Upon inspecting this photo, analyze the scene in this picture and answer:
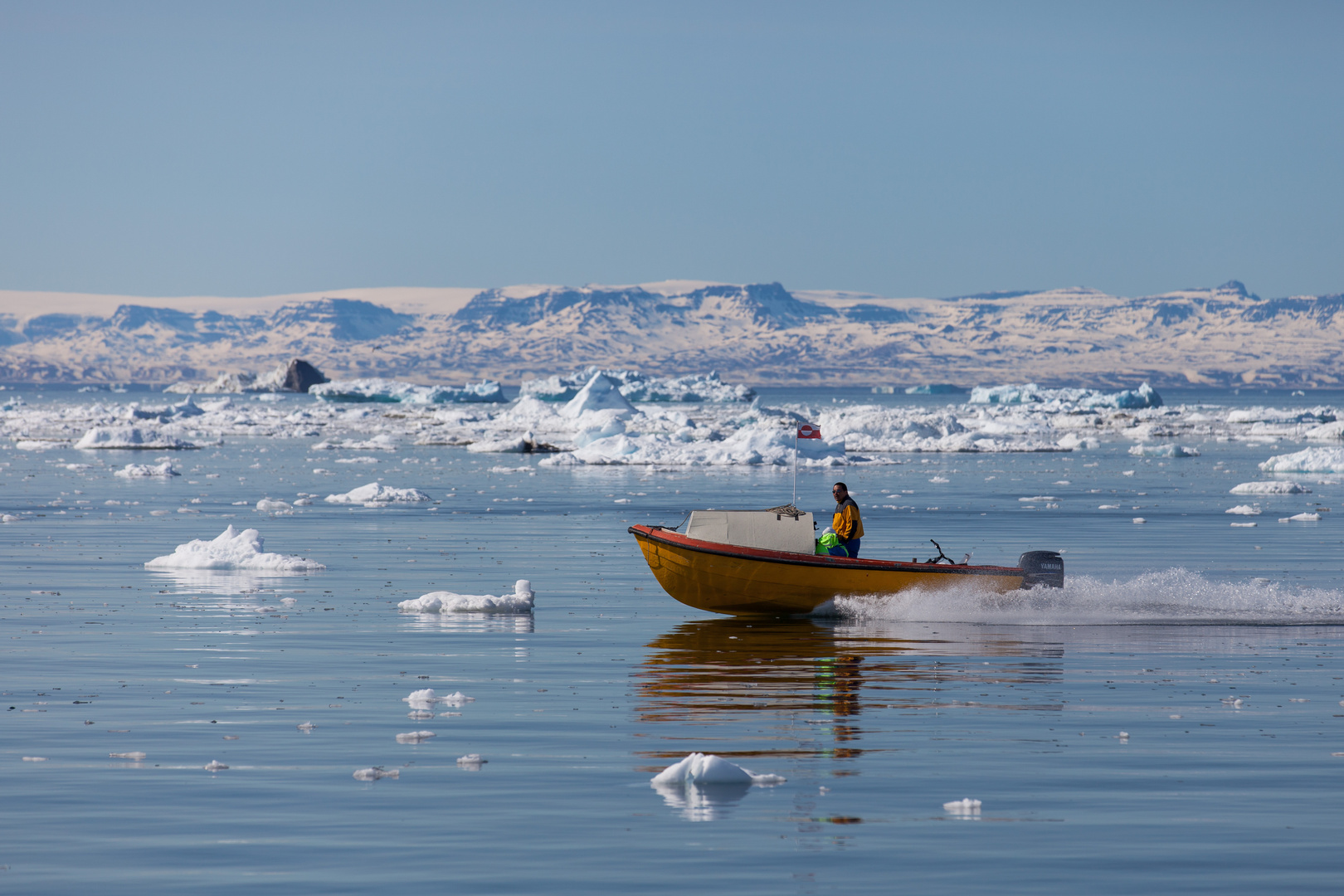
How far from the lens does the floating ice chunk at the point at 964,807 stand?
8.13m

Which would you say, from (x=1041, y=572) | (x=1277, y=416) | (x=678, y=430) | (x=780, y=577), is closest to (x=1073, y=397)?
(x=1277, y=416)

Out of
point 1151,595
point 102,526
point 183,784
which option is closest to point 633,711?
point 183,784

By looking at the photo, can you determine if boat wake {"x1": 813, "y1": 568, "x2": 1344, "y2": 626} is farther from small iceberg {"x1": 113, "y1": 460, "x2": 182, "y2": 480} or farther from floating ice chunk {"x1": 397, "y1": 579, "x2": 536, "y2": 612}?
small iceberg {"x1": 113, "y1": 460, "x2": 182, "y2": 480}

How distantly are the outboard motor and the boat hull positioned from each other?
83 mm

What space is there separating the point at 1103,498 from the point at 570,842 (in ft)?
107

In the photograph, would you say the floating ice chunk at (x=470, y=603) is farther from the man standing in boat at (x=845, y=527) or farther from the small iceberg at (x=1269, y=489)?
the small iceberg at (x=1269, y=489)

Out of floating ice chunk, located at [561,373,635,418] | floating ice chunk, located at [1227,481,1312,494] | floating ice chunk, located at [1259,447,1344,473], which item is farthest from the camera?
floating ice chunk, located at [561,373,635,418]

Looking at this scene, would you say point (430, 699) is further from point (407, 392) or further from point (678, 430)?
point (407, 392)

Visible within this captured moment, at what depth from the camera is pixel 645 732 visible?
407 inches

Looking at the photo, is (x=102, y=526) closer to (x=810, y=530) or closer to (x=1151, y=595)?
(x=810, y=530)

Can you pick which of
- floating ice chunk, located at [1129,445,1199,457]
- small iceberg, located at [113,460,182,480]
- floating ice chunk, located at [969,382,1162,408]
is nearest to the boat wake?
small iceberg, located at [113,460,182,480]

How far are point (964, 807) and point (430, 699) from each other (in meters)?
4.63

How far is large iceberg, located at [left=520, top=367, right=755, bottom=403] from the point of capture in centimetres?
13762

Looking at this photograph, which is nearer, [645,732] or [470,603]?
[645,732]
